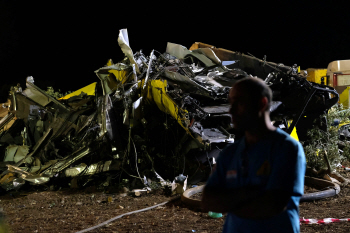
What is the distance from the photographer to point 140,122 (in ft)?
29.9

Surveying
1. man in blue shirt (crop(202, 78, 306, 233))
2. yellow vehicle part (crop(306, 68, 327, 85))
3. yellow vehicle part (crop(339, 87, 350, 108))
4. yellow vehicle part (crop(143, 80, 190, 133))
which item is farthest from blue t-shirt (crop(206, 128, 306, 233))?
yellow vehicle part (crop(306, 68, 327, 85))

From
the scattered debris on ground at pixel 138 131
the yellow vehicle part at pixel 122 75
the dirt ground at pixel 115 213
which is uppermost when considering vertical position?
the yellow vehicle part at pixel 122 75

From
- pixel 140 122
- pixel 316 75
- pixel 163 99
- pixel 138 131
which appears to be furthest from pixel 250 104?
pixel 316 75

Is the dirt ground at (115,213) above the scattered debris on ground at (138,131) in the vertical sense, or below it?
below

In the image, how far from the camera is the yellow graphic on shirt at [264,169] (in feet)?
5.66

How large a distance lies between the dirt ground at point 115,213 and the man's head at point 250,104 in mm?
3762

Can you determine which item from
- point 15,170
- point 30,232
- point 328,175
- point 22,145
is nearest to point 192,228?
point 30,232

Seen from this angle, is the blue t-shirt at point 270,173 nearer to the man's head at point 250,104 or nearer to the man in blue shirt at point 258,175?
the man in blue shirt at point 258,175

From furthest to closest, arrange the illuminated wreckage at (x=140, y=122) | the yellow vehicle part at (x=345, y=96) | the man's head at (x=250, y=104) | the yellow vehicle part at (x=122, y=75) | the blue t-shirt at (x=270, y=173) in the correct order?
the yellow vehicle part at (x=345, y=96) < the yellow vehicle part at (x=122, y=75) < the illuminated wreckage at (x=140, y=122) < the man's head at (x=250, y=104) < the blue t-shirt at (x=270, y=173)

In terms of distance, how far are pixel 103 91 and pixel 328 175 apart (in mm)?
6374

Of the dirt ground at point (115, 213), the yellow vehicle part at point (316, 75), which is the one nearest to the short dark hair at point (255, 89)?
the dirt ground at point (115, 213)

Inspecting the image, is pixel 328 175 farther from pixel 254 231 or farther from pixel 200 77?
pixel 254 231

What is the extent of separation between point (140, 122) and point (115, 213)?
3261 mm

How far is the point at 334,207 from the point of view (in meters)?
6.30
